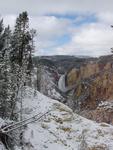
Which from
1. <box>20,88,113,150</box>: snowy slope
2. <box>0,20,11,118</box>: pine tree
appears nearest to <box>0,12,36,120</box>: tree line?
<box>0,20,11,118</box>: pine tree

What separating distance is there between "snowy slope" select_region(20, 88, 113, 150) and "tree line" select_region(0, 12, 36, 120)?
3.44m

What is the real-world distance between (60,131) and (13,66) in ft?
33.2

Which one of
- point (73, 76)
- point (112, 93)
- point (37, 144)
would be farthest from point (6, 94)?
point (73, 76)

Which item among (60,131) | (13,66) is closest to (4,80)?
(13,66)

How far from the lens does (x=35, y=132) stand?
43688mm

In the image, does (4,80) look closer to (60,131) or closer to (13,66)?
(13,66)

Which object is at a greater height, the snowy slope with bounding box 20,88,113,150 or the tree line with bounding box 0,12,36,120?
the tree line with bounding box 0,12,36,120

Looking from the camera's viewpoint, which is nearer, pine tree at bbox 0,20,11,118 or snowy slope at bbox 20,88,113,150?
pine tree at bbox 0,20,11,118

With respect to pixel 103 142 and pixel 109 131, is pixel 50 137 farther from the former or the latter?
pixel 109 131

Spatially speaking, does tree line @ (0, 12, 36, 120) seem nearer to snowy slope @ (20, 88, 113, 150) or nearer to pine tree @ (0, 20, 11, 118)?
pine tree @ (0, 20, 11, 118)

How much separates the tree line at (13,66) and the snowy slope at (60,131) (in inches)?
135

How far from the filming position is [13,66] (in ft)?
149

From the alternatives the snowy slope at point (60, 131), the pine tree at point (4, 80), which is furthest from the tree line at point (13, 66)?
the snowy slope at point (60, 131)

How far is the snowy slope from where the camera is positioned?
4175 centimetres
